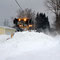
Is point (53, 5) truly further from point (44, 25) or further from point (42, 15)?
point (42, 15)

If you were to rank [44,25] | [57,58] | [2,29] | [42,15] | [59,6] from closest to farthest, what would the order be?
[57,58]
[59,6]
[2,29]
[44,25]
[42,15]

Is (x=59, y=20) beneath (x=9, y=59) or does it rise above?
above

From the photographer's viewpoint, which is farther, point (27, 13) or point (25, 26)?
point (27, 13)

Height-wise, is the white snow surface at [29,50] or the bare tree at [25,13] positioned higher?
the bare tree at [25,13]

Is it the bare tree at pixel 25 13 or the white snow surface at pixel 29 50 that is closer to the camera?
the white snow surface at pixel 29 50

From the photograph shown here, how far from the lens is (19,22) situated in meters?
12.5

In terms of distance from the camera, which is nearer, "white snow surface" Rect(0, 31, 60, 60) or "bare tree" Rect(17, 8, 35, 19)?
"white snow surface" Rect(0, 31, 60, 60)

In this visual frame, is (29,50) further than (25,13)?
No

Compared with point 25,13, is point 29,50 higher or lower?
lower

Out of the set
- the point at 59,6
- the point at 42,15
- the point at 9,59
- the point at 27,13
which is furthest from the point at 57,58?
the point at 42,15

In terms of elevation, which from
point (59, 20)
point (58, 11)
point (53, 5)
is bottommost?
point (59, 20)

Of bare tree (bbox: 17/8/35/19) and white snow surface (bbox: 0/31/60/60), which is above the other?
bare tree (bbox: 17/8/35/19)

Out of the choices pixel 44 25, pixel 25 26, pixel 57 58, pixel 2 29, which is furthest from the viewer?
pixel 44 25

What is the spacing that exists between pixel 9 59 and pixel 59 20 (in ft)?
81.2
